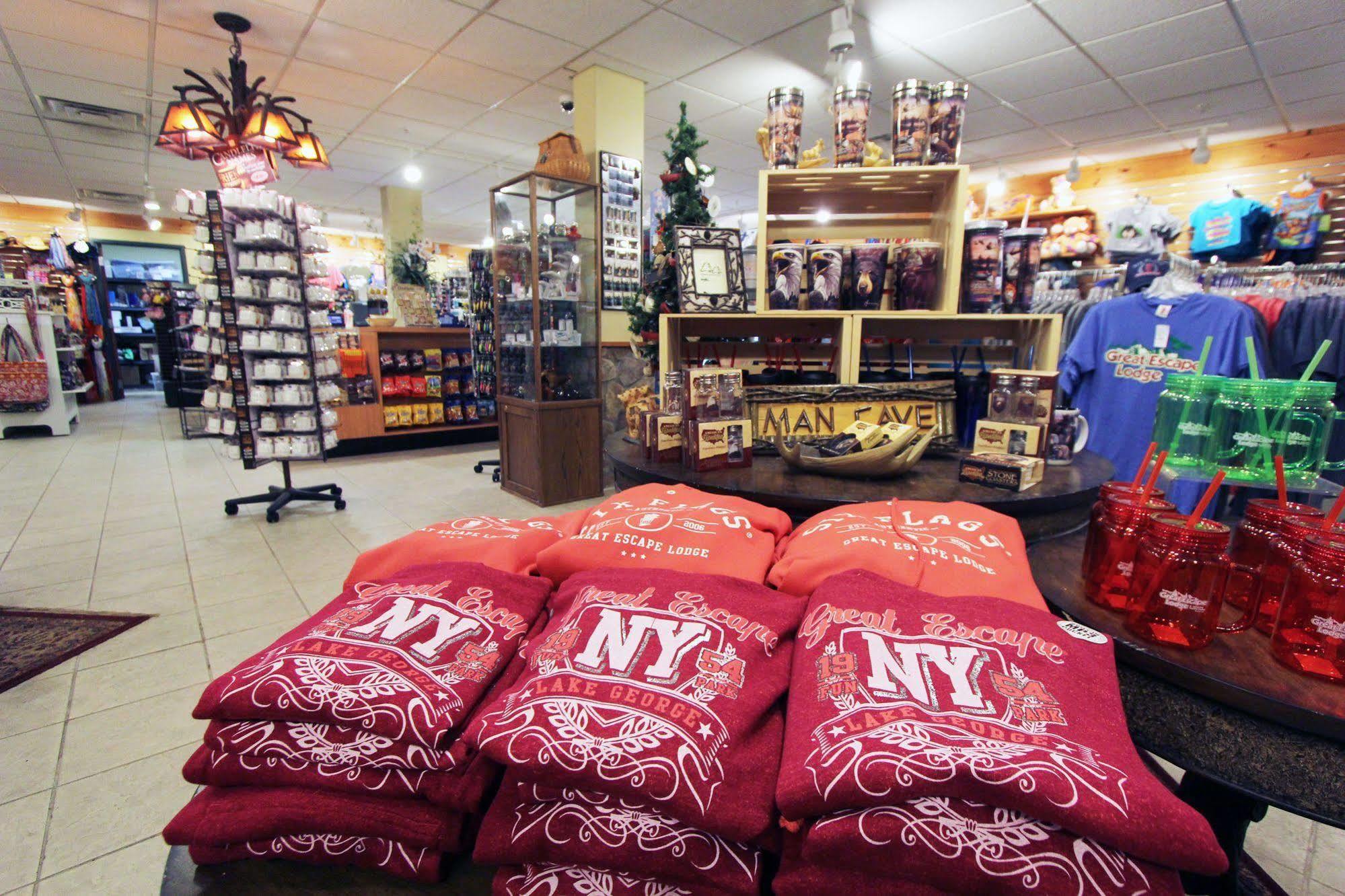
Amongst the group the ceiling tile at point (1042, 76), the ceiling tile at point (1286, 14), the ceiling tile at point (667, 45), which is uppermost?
the ceiling tile at point (667, 45)

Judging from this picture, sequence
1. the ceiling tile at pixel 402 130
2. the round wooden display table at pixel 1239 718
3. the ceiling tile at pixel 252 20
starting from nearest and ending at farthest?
the round wooden display table at pixel 1239 718
the ceiling tile at pixel 252 20
the ceiling tile at pixel 402 130

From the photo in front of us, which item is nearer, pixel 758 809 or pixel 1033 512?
pixel 758 809

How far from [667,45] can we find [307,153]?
2.77m

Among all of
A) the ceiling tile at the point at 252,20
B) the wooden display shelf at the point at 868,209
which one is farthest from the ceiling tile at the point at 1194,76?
the ceiling tile at the point at 252,20

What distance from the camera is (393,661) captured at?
0.77 metres

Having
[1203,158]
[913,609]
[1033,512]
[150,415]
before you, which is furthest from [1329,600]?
[150,415]

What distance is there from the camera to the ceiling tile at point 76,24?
12.4 ft

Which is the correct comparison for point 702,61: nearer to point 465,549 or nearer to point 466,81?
point 466,81

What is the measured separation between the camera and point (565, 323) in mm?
4586

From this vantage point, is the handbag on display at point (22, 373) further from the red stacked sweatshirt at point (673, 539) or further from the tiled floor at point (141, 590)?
the red stacked sweatshirt at point (673, 539)

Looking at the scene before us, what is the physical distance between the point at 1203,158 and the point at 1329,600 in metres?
6.90

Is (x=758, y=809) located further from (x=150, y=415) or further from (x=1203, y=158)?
(x=150, y=415)

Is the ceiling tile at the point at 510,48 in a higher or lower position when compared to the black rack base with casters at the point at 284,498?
higher

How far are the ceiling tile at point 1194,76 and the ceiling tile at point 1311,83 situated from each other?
280 mm
